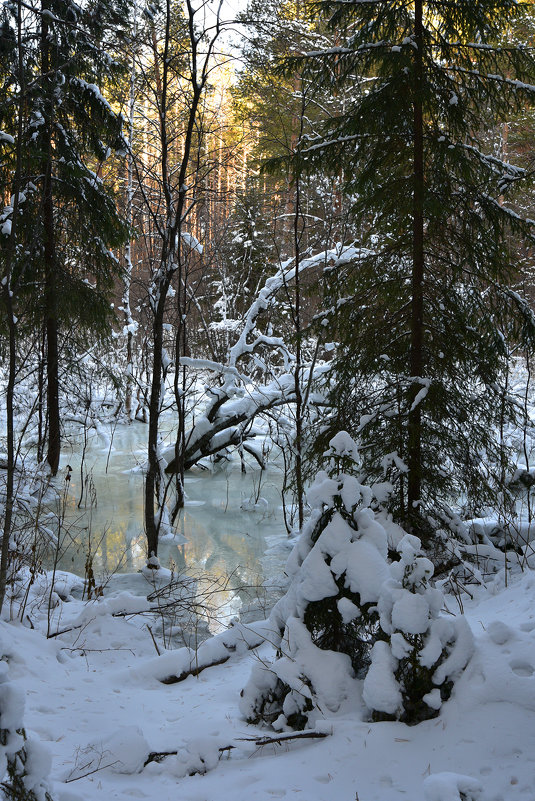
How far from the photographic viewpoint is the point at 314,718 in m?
3.26

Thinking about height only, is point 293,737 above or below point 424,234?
below

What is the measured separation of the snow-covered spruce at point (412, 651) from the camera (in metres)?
2.99

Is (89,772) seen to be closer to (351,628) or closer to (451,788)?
(351,628)

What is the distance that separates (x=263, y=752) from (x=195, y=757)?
1.17 ft

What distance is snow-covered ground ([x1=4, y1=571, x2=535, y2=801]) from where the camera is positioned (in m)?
2.64

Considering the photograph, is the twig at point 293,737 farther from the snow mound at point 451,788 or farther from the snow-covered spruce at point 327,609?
the snow mound at point 451,788

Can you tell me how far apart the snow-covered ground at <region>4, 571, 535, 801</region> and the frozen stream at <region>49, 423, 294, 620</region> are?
268 cm

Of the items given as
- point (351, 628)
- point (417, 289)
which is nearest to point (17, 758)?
point (351, 628)

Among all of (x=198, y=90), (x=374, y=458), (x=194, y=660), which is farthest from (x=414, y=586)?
(x=198, y=90)

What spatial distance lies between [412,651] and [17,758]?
1.84 m

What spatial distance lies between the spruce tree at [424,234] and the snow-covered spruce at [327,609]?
85.7 inches

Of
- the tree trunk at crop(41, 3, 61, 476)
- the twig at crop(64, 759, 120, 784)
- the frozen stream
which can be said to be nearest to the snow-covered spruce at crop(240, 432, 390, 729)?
the twig at crop(64, 759, 120, 784)

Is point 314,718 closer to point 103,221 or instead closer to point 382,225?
point 382,225

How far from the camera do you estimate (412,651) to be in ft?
9.87
